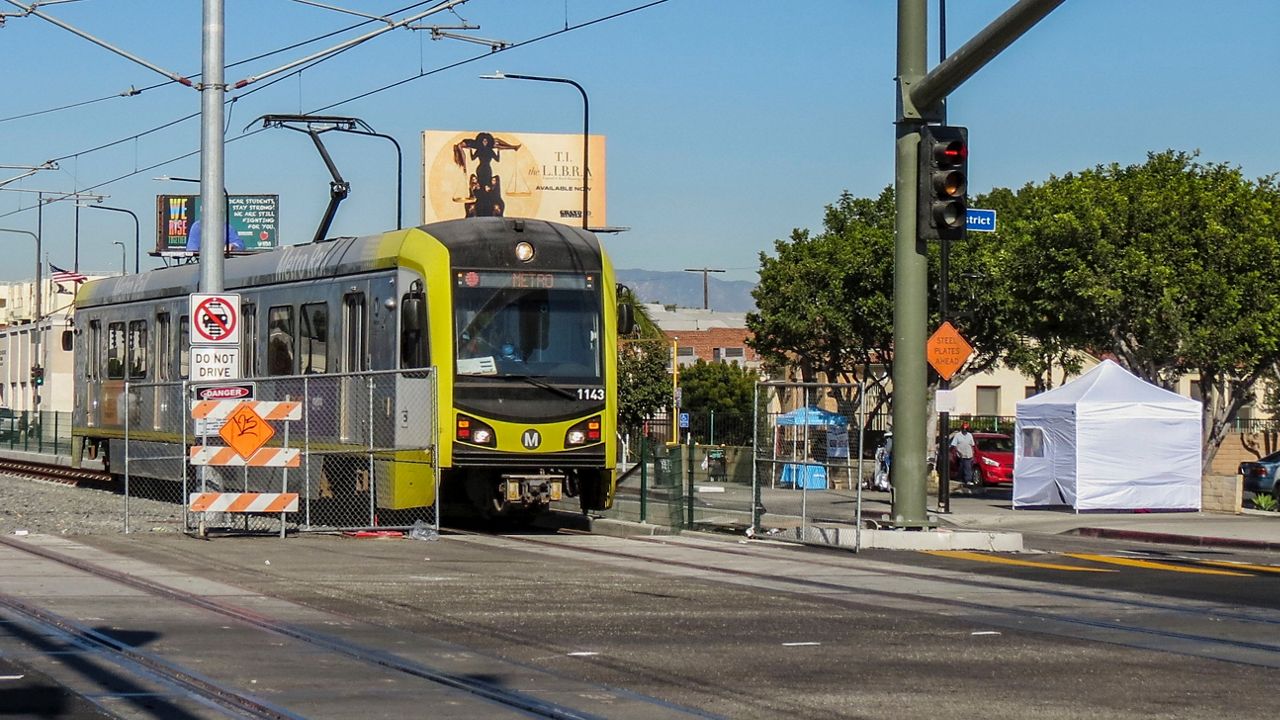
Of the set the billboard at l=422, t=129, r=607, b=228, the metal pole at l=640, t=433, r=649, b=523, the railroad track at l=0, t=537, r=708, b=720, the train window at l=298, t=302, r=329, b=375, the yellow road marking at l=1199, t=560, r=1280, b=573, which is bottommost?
the yellow road marking at l=1199, t=560, r=1280, b=573

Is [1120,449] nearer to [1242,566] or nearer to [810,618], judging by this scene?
[1242,566]

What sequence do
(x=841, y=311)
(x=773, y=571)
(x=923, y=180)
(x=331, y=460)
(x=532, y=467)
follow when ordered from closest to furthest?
(x=773, y=571) → (x=923, y=180) → (x=532, y=467) → (x=331, y=460) → (x=841, y=311)

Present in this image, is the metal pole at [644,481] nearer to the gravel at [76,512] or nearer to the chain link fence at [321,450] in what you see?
the chain link fence at [321,450]

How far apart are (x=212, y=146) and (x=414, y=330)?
319cm

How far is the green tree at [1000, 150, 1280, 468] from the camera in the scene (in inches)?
1538

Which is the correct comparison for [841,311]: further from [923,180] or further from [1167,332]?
[923,180]

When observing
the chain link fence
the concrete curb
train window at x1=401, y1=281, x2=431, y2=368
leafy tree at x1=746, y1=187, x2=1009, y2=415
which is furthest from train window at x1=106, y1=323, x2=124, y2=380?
leafy tree at x1=746, y1=187, x2=1009, y2=415

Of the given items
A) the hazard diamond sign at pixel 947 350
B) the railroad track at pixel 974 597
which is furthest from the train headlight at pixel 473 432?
the hazard diamond sign at pixel 947 350

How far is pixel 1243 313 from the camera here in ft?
130

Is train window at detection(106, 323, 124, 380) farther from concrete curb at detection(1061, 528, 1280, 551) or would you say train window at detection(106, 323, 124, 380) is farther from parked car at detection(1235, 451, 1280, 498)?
parked car at detection(1235, 451, 1280, 498)

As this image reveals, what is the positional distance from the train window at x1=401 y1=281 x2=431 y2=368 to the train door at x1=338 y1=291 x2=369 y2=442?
952mm

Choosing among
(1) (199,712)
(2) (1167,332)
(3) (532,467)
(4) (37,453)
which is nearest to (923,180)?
(3) (532,467)

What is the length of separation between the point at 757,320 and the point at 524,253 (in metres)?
35.8

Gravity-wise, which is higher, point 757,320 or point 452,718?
point 757,320
